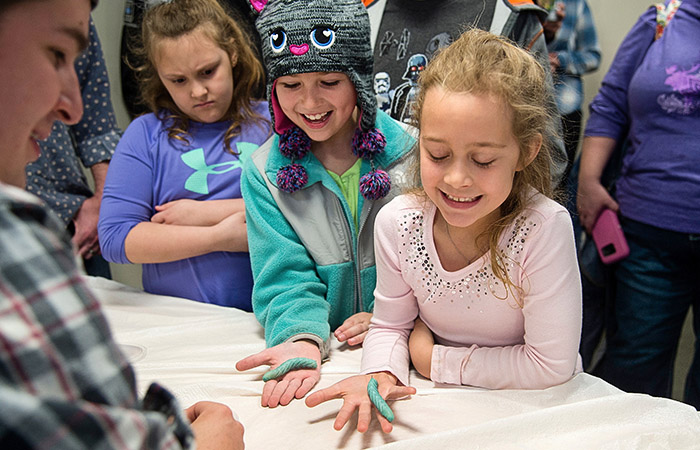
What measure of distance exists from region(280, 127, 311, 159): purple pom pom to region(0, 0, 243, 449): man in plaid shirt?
769 millimetres

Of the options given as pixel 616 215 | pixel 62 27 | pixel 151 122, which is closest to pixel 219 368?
pixel 151 122

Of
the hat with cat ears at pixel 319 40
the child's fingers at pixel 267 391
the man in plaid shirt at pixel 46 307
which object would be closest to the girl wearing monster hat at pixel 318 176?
the hat with cat ears at pixel 319 40

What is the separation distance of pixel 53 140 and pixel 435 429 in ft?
4.40

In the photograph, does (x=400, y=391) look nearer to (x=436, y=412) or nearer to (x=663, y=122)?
(x=436, y=412)

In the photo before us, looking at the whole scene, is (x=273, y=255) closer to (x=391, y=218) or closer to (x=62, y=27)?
(x=391, y=218)

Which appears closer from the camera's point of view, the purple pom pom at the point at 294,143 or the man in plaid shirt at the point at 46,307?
the man in plaid shirt at the point at 46,307

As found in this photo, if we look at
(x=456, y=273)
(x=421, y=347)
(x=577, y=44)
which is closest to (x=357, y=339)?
(x=421, y=347)

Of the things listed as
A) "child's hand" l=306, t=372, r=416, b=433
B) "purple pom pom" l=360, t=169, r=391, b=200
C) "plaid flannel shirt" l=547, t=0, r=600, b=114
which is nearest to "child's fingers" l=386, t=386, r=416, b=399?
"child's hand" l=306, t=372, r=416, b=433

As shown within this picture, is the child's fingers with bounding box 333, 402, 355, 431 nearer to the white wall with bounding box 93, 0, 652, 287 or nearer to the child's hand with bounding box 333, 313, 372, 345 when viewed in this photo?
the child's hand with bounding box 333, 313, 372, 345

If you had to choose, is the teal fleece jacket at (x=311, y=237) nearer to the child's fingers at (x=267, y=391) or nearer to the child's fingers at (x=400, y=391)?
the child's fingers at (x=267, y=391)

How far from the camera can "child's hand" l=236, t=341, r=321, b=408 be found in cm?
108

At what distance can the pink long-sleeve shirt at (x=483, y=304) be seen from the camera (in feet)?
3.37

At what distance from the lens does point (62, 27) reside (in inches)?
20.5

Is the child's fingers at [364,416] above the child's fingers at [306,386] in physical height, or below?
above
